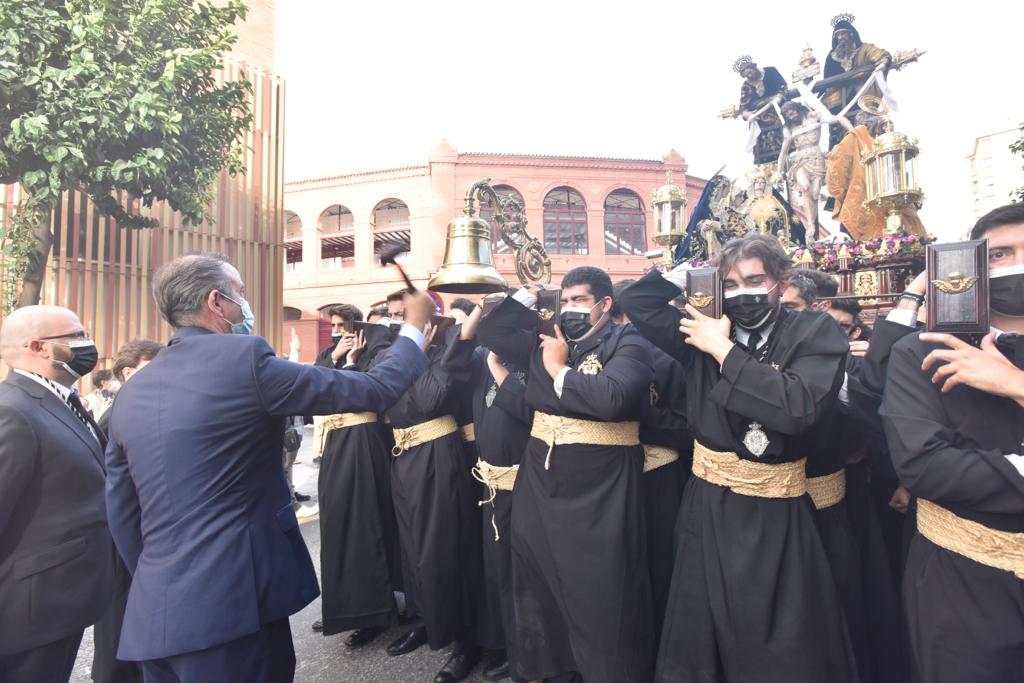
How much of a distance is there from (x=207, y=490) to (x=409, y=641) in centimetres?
239

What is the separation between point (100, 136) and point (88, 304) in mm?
4475

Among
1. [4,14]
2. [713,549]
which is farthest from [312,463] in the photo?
[713,549]

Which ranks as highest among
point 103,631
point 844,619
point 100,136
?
point 100,136

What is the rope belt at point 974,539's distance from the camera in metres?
1.65

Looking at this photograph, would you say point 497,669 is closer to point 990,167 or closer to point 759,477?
point 759,477

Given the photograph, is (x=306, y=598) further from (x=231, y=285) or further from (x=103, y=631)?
(x=103, y=631)

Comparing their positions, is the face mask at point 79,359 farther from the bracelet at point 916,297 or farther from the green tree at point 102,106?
the green tree at point 102,106

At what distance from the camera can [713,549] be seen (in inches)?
88.7

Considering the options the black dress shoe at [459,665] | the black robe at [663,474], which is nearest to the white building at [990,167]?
the black robe at [663,474]

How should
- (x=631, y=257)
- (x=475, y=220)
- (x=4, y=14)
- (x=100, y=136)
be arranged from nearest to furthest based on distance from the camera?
(x=475, y=220), (x=4, y=14), (x=100, y=136), (x=631, y=257)

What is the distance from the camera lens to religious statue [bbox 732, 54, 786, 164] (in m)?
14.0

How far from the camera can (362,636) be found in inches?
153

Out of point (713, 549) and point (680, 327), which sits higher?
point (680, 327)

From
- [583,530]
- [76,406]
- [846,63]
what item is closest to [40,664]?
[76,406]
